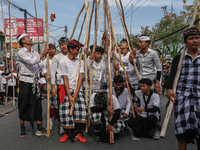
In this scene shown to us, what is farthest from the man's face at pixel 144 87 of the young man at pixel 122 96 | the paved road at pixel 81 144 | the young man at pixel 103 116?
the paved road at pixel 81 144

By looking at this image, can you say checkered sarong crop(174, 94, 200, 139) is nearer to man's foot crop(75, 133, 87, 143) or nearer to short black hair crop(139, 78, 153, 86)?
short black hair crop(139, 78, 153, 86)

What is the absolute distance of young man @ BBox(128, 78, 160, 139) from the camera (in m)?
3.74

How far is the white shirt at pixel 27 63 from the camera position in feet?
12.0

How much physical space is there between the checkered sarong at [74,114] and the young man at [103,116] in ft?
0.59

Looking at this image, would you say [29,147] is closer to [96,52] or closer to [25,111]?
[25,111]

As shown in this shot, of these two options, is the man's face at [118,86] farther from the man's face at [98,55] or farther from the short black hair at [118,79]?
the man's face at [98,55]

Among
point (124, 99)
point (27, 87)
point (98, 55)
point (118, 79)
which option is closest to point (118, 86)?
point (118, 79)

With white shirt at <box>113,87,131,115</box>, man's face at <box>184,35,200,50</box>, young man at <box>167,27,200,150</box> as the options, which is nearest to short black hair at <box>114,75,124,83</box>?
white shirt at <box>113,87,131,115</box>

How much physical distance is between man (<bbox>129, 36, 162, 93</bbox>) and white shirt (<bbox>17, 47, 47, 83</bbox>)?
1.93 meters

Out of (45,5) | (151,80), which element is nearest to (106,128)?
(151,80)

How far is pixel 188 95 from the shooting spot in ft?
8.01

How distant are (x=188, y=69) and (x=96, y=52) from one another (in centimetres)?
205

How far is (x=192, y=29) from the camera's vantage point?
2422mm

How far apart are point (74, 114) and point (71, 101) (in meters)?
0.25
